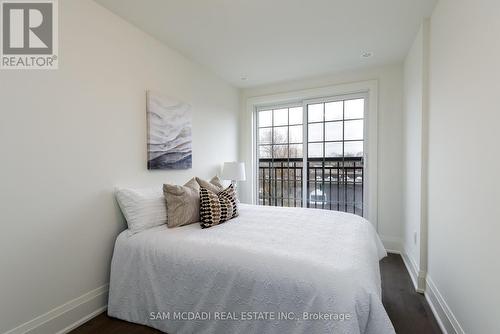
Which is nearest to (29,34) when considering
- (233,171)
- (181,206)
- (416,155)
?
(181,206)

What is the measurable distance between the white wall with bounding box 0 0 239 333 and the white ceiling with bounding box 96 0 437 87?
0.31 meters

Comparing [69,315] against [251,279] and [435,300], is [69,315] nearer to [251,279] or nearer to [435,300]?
[251,279]

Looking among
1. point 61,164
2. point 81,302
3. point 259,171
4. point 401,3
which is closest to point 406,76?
point 401,3

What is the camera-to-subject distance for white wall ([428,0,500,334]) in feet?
3.92

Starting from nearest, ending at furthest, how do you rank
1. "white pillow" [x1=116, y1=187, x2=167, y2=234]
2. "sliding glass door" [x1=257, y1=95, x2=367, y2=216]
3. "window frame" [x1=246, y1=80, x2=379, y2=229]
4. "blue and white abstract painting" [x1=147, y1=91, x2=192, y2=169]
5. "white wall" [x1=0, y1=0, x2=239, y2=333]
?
"white wall" [x1=0, y1=0, x2=239, y2=333] → "white pillow" [x1=116, y1=187, x2=167, y2=234] → "blue and white abstract painting" [x1=147, y1=91, x2=192, y2=169] → "window frame" [x1=246, y1=80, x2=379, y2=229] → "sliding glass door" [x1=257, y1=95, x2=367, y2=216]

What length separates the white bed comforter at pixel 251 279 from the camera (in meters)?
1.22

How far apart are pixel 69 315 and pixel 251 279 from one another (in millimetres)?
1433

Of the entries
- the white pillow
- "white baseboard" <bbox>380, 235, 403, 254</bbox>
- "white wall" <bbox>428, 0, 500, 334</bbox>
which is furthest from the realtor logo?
"white baseboard" <bbox>380, 235, 403, 254</bbox>

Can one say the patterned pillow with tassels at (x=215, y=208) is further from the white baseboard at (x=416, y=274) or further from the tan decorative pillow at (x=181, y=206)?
the white baseboard at (x=416, y=274)

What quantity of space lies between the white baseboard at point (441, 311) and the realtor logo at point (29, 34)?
3.22m

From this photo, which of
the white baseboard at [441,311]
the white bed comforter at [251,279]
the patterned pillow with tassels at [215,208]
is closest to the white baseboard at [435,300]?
the white baseboard at [441,311]

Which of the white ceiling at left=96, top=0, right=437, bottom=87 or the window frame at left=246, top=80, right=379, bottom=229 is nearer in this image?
the white ceiling at left=96, top=0, right=437, bottom=87

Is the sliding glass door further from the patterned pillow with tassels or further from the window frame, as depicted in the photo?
the patterned pillow with tassels

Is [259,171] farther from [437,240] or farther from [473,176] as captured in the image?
[473,176]
